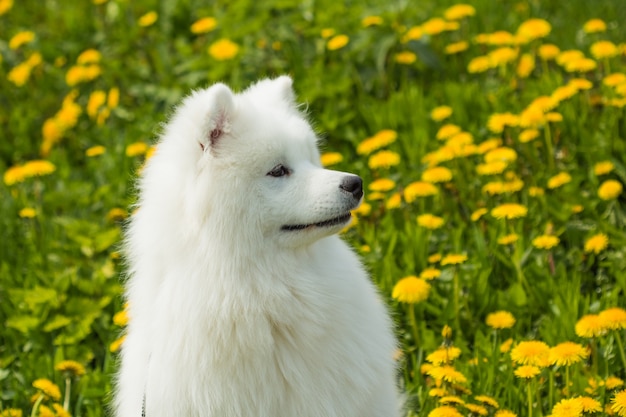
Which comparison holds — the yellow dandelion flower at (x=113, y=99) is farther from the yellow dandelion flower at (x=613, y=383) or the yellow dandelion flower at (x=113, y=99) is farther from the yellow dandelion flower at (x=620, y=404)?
the yellow dandelion flower at (x=620, y=404)

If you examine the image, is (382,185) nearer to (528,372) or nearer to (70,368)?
(528,372)

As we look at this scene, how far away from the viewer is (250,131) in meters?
3.10

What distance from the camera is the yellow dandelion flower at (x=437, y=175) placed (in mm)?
4691

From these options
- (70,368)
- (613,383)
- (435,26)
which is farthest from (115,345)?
(435,26)

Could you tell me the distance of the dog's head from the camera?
A: 3031 mm

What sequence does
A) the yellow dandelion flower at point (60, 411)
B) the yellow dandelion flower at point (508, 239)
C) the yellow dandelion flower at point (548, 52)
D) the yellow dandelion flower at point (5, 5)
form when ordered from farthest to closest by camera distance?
the yellow dandelion flower at point (5, 5) → the yellow dandelion flower at point (548, 52) → the yellow dandelion flower at point (508, 239) → the yellow dandelion flower at point (60, 411)

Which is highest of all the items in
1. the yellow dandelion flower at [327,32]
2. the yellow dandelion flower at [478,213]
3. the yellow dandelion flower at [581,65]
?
the yellow dandelion flower at [327,32]

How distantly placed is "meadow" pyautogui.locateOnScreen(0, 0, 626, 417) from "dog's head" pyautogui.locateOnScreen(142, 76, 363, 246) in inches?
32.3

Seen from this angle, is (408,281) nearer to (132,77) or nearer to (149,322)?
(149,322)

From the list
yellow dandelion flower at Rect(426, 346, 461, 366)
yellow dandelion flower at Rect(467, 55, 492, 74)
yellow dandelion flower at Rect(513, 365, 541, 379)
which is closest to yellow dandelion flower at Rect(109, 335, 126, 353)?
yellow dandelion flower at Rect(426, 346, 461, 366)

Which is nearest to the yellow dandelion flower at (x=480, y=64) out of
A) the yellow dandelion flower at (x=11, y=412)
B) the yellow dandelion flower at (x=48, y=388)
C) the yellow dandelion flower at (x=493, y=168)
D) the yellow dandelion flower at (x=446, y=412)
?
the yellow dandelion flower at (x=493, y=168)

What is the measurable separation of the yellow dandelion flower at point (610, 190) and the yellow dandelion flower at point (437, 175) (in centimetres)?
74

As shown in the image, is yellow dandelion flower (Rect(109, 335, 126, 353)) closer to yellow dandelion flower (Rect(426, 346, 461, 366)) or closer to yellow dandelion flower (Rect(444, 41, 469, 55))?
yellow dandelion flower (Rect(426, 346, 461, 366))

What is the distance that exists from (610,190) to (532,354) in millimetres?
1357
